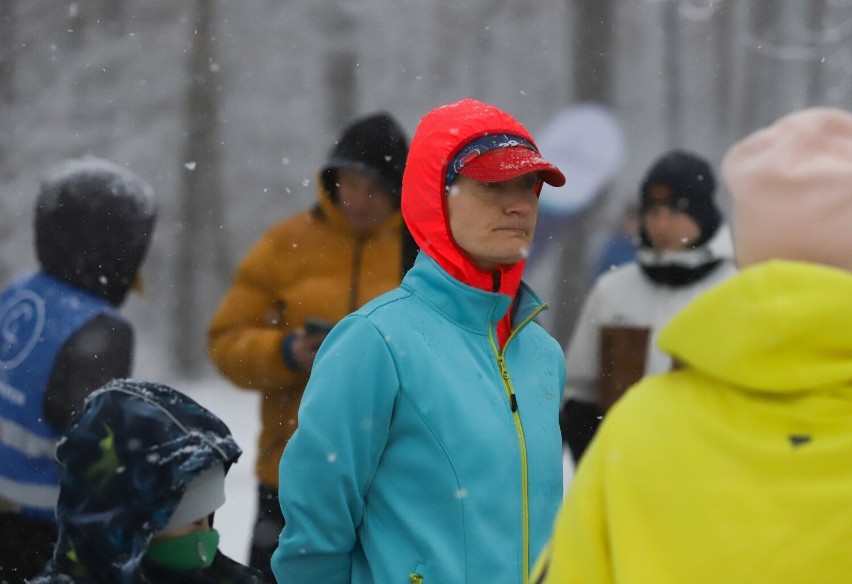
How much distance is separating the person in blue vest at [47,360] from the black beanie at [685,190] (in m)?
1.76

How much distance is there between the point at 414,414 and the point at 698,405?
30.3 inches

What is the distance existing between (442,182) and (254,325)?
148 cm

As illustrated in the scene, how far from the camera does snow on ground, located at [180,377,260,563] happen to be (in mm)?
5579

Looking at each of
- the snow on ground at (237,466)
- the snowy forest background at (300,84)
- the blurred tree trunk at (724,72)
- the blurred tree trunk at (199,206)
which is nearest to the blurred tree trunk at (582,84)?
the snowy forest background at (300,84)

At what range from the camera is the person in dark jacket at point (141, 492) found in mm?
2164

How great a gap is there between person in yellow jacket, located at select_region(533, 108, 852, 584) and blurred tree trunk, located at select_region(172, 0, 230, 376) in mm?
12193

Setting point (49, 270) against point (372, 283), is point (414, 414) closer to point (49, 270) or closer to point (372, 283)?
point (372, 283)

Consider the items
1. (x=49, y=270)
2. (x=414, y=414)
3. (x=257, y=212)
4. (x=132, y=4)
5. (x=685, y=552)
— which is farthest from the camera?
(x=257, y=212)

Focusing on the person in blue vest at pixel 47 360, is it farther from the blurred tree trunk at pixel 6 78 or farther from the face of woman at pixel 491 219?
the blurred tree trunk at pixel 6 78

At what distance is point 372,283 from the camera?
11.4 feet

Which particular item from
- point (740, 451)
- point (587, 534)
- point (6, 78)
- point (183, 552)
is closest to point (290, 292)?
point (183, 552)

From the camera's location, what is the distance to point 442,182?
2264 mm

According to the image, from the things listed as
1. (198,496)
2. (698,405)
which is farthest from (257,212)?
(698,405)

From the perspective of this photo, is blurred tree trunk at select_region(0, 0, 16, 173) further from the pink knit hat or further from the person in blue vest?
the pink knit hat
